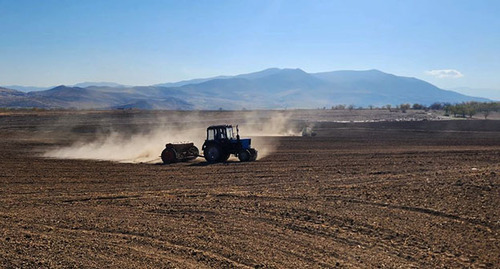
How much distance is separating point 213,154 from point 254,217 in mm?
14278

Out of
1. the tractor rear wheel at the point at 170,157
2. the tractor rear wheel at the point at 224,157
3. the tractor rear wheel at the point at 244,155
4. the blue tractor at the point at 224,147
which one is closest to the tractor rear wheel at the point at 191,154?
the blue tractor at the point at 224,147

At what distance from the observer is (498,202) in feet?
49.2

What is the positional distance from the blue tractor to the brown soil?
306 centimetres

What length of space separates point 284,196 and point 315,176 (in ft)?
16.8

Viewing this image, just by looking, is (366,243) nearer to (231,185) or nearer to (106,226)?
(106,226)

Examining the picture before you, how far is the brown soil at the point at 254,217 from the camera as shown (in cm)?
1011

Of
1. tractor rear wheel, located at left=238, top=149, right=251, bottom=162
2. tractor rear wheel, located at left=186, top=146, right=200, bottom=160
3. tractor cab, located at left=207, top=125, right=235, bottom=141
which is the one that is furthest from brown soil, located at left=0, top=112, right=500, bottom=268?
tractor rear wheel, located at left=186, top=146, right=200, bottom=160

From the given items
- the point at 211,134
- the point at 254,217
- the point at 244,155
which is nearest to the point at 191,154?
the point at 211,134

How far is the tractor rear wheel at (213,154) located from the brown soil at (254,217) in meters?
3.04

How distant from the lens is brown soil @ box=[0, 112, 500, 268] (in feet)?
33.2

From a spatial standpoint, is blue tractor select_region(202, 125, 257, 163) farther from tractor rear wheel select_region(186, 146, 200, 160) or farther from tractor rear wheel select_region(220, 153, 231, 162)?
tractor rear wheel select_region(186, 146, 200, 160)

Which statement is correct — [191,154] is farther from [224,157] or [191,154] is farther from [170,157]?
[224,157]

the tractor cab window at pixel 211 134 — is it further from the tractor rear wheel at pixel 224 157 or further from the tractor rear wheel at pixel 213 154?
the tractor rear wheel at pixel 224 157

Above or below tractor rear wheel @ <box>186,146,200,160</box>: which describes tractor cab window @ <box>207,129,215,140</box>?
above
